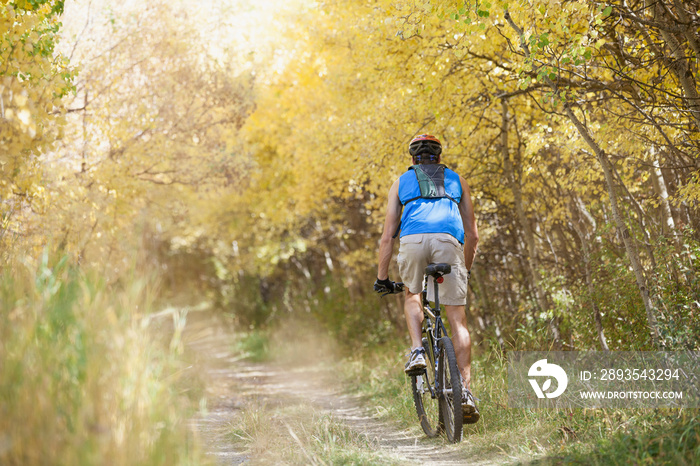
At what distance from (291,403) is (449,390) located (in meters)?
3.24

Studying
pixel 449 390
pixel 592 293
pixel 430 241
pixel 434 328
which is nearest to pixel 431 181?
pixel 430 241

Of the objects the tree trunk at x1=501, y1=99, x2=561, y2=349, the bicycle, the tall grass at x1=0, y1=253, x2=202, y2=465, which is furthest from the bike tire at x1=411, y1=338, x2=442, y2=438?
the tree trunk at x1=501, y1=99, x2=561, y2=349

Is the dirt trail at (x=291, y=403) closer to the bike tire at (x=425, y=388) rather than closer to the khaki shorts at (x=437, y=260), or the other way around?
the bike tire at (x=425, y=388)

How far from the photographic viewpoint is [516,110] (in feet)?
23.8

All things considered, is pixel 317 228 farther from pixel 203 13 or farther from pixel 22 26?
pixel 22 26

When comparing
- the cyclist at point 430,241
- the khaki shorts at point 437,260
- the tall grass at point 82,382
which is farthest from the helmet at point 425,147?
the tall grass at point 82,382

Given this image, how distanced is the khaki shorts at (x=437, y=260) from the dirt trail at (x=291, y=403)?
1021mm

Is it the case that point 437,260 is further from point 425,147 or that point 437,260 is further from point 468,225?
point 425,147

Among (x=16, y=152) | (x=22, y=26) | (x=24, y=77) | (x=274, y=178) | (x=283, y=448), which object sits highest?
(x=274, y=178)

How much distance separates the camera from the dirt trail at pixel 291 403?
388cm

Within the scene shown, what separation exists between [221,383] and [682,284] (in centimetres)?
696

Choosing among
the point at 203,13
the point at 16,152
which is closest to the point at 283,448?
the point at 16,152

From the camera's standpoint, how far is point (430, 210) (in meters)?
4.13

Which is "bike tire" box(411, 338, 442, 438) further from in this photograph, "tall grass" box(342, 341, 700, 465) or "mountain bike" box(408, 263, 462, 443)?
"tall grass" box(342, 341, 700, 465)
